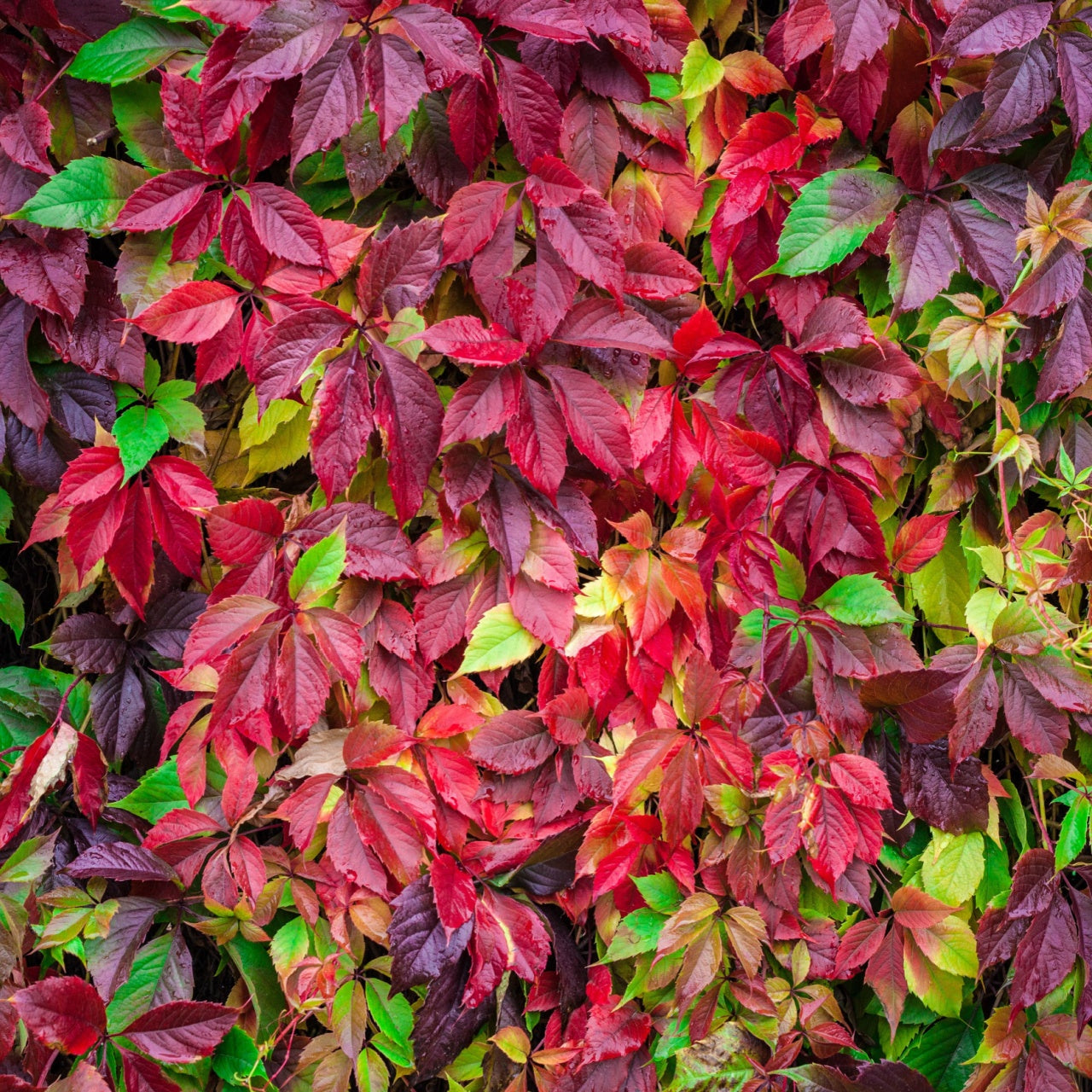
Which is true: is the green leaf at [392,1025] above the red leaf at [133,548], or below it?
below

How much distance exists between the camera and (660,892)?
1.19 meters

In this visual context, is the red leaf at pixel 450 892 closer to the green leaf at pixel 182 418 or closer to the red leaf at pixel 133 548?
the red leaf at pixel 133 548

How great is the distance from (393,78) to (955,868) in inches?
47.0

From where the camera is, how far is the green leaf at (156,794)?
1202 millimetres

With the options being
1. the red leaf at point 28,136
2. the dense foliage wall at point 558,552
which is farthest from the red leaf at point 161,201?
the red leaf at point 28,136

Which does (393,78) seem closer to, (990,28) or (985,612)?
(990,28)

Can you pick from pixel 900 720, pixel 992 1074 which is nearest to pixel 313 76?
pixel 900 720

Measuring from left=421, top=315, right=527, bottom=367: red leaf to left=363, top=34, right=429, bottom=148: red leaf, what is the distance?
8.1 inches

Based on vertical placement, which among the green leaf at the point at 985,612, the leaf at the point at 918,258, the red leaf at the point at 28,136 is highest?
the red leaf at the point at 28,136

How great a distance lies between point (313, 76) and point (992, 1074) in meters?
1.50

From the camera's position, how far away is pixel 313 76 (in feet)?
3.32

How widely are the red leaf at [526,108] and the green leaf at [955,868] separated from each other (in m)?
1.03

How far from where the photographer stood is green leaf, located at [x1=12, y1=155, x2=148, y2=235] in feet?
3.56

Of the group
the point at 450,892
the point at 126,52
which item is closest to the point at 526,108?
the point at 126,52
